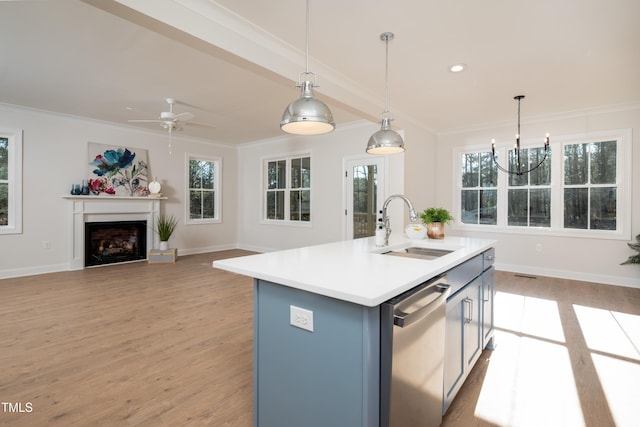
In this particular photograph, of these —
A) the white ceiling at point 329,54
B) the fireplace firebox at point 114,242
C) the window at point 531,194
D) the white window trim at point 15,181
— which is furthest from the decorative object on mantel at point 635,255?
the white window trim at point 15,181

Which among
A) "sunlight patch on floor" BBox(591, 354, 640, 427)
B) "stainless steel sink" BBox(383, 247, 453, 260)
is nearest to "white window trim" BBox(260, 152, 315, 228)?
"stainless steel sink" BBox(383, 247, 453, 260)

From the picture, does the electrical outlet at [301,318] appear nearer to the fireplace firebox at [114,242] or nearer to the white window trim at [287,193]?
the white window trim at [287,193]

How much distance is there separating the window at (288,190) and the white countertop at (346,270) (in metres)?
4.48

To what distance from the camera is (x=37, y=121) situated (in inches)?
200

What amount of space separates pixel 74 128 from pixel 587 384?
7.28 metres

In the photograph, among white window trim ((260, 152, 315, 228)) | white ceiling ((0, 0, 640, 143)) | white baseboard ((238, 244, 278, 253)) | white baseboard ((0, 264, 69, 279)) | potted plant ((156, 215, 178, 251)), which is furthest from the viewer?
white baseboard ((238, 244, 278, 253))

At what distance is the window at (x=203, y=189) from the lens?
281 inches

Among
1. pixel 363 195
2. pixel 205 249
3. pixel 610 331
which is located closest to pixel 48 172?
pixel 205 249

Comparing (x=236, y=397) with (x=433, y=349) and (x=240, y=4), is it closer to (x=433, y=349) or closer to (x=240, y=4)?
(x=433, y=349)

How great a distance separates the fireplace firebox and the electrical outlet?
5.79 meters

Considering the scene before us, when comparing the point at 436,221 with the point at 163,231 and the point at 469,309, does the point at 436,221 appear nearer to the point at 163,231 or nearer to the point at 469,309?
the point at 469,309

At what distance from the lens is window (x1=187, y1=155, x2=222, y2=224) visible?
7129 millimetres

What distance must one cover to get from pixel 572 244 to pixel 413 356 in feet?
16.4

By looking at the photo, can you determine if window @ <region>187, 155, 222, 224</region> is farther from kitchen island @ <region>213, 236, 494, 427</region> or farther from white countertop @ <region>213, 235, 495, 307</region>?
kitchen island @ <region>213, 236, 494, 427</region>
